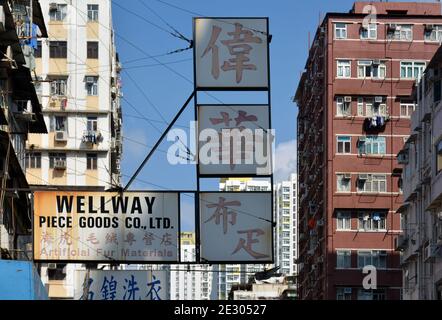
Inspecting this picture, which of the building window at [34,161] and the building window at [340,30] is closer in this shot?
the building window at [34,161]

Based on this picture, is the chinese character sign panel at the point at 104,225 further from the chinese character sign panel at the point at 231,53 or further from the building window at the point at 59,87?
the building window at the point at 59,87

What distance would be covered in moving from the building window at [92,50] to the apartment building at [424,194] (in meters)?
14.2

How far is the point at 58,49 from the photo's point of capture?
167 feet

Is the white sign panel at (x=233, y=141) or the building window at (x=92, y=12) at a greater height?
the building window at (x=92, y=12)

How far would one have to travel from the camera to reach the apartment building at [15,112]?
2422 cm

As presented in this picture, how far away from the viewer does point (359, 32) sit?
60844 mm

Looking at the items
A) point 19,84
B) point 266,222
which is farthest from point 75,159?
point 266,222

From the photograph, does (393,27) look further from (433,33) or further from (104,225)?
(104,225)

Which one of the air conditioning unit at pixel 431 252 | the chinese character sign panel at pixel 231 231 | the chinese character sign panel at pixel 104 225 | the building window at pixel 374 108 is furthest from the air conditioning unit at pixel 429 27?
the chinese character sign panel at pixel 104 225

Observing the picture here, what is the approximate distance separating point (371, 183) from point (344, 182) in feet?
4.60

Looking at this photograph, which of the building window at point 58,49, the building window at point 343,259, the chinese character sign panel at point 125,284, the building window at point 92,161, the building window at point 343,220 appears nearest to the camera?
the chinese character sign panel at point 125,284

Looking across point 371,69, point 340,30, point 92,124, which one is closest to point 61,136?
point 92,124
